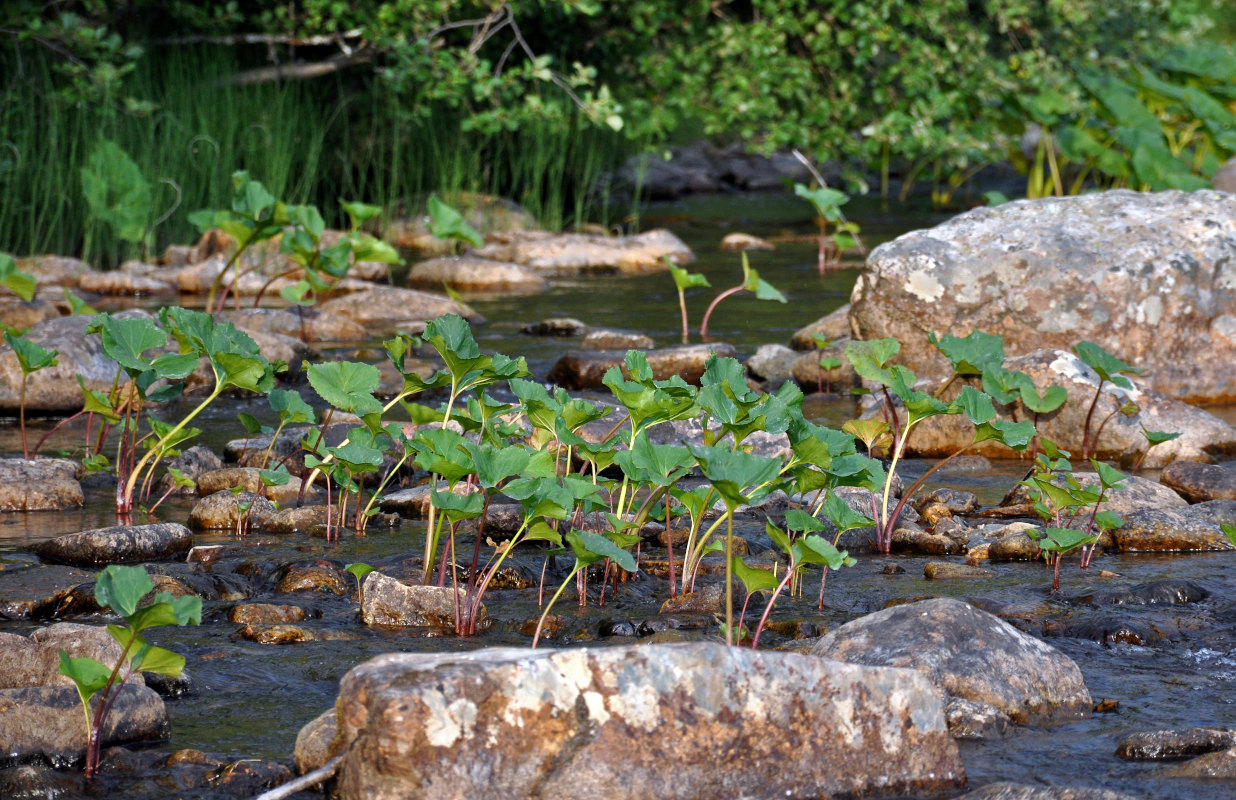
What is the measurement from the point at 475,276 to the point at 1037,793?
871 centimetres

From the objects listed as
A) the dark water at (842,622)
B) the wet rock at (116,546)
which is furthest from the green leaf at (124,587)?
the wet rock at (116,546)

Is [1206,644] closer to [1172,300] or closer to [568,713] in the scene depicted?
[568,713]

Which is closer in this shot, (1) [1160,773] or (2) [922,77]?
(1) [1160,773]

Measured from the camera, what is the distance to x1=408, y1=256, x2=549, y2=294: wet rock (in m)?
10.5

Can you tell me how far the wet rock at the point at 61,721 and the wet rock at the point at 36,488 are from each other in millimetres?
2068

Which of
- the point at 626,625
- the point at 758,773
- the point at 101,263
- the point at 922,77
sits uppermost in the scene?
the point at 922,77

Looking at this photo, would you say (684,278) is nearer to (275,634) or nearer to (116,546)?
(116,546)

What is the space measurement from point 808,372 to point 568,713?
4.75 m

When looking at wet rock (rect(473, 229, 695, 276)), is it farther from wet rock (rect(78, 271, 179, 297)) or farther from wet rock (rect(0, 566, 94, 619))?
wet rock (rect(0, 566, 94, 619))

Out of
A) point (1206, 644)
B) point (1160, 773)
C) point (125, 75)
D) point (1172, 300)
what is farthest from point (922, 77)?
point (1160, 773)

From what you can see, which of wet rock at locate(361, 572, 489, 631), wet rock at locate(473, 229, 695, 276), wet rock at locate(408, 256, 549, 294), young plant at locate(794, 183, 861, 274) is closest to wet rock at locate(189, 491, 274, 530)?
wet rock at locate(361, 572, 489, 631)

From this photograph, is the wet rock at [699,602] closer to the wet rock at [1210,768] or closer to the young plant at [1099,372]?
the wet rock at [1210,768]

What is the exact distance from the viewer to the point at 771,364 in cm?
690

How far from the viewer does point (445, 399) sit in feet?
21.8
